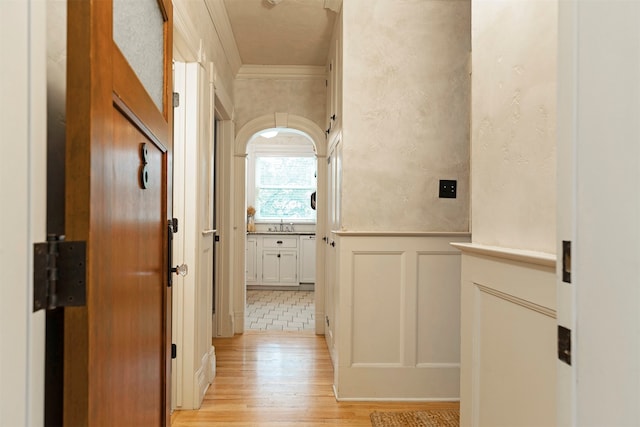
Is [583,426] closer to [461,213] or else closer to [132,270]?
[132,270]

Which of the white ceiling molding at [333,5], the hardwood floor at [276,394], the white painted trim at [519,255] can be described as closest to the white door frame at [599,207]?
the white painted trim at [519,255]

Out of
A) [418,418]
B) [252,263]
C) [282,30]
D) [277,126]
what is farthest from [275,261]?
[418,418]

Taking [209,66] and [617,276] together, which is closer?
[617,276]

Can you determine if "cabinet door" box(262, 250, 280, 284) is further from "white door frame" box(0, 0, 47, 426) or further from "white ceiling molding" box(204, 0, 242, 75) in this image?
"white door frame" box(0, 0, 47, 426)

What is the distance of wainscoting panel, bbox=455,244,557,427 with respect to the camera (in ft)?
3.57

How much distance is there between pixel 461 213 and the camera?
2.97 metres

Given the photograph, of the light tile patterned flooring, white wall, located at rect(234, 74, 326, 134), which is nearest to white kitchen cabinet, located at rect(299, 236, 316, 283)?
the light tile patterned flooring

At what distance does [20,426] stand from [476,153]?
4.65 feet

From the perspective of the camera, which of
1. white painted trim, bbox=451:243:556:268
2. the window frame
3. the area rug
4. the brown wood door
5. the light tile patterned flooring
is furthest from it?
the window frame

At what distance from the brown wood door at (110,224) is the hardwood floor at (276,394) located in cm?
153

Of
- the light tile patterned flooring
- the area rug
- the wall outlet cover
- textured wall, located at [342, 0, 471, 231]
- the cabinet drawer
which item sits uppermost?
textured wall, located at [342, 0, 471, 231]

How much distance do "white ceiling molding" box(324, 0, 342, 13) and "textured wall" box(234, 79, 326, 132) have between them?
141cm

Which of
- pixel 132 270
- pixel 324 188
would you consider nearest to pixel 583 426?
pixel 132 270

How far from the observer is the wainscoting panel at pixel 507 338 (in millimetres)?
1089
